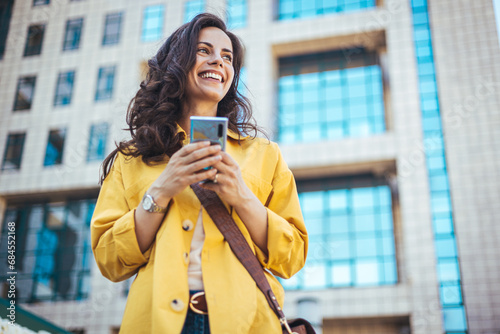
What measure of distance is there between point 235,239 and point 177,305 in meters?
0.31

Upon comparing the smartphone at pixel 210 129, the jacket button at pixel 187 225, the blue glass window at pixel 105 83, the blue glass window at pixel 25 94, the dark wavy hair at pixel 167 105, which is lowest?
the jacket button at pixel 187 225

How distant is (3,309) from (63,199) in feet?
54.5

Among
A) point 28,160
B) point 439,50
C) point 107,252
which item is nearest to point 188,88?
point 107,252

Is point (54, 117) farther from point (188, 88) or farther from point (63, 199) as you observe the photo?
point (188, 88)

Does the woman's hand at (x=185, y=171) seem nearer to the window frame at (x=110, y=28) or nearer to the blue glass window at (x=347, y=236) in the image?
the blue glass window at (x=347, y=236)

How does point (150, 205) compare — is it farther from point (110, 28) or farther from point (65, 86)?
point (110, 28)

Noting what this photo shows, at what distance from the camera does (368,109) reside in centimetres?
1941

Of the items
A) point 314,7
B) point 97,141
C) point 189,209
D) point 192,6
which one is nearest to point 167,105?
point 189,209

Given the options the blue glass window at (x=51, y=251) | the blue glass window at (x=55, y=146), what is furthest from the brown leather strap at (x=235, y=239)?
the blue glass window at (x=55, y=146)

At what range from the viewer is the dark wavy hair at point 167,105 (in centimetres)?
217

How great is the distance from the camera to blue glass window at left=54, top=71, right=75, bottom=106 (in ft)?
66.1

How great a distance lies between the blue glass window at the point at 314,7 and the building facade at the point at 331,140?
58mm

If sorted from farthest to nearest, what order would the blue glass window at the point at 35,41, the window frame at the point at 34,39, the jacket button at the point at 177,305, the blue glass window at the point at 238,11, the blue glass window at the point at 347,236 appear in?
the blue glass window at the point at 238,11
the blue glass window at the point at 35,41
the window frame at the point at 34,39
the blue glass window at the point at 347,236
the jacket button at the point at 177,305

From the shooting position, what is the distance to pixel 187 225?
1975 millimetres
